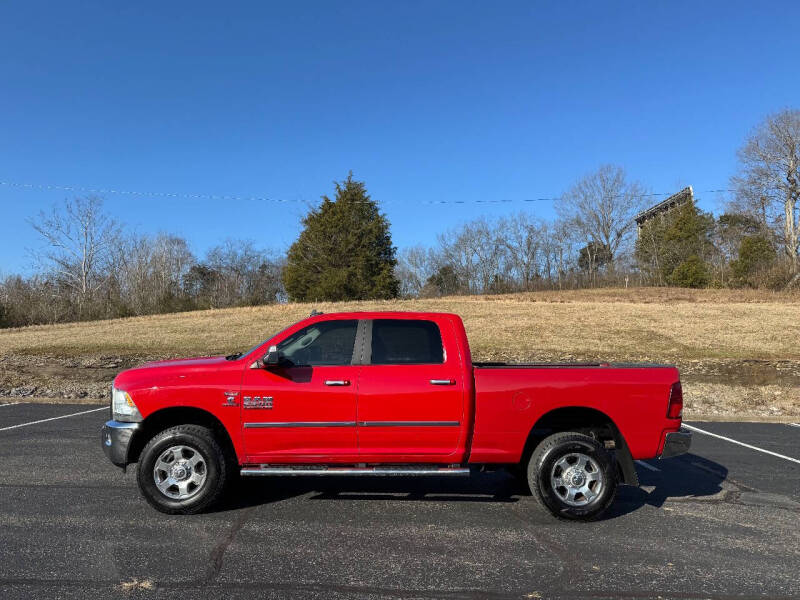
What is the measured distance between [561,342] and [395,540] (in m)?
16.5

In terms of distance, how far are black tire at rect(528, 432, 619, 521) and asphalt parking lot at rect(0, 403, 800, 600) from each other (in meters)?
0.13

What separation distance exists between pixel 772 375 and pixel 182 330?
2190 centimetres

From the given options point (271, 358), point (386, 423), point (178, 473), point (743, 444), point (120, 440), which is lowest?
point (743, 444)

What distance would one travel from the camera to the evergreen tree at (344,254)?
44125 millimetres

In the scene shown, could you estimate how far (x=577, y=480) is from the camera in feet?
16.6

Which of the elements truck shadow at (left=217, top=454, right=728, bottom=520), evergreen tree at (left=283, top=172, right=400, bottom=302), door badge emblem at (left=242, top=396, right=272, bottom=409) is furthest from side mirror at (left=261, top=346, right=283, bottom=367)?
evergreen tree at (left=283, top=172, right=400, bottom=302)

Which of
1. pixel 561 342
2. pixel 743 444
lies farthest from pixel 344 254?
pixel 743 444

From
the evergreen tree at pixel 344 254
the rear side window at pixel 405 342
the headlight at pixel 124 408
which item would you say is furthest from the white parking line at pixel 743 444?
the evergreen tree at pixel 344 254

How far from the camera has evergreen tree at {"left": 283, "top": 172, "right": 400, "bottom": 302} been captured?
1737 inches

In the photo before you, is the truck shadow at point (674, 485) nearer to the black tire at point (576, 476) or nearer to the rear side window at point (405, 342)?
the black tire at point (576, 476)

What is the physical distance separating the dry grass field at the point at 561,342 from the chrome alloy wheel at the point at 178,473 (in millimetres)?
9696

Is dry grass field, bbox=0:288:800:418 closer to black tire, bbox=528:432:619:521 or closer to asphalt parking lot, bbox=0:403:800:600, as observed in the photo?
asphalt parking lot, bbox=0:403:800:600

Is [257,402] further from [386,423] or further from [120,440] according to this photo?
[120,440]

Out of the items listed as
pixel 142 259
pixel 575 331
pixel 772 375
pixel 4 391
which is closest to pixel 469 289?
pixel 142 259
